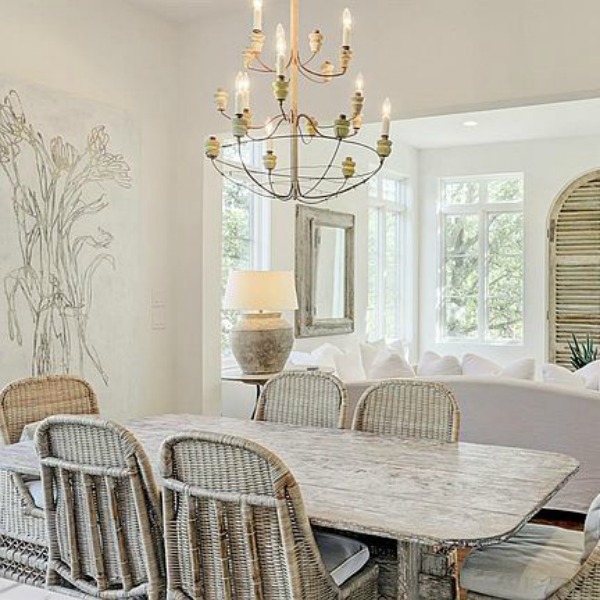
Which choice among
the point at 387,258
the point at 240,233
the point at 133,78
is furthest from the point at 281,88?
the point at 387,258

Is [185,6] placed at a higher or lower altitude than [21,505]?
higher

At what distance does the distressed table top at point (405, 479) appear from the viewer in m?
1.89

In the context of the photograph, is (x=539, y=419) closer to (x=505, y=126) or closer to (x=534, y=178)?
(x=505, y=126)

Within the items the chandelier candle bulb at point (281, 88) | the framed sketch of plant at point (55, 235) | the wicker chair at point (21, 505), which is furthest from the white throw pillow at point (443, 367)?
the chandelier candle bulb at point (281, 88)

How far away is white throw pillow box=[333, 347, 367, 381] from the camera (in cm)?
531

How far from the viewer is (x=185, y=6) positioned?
4.51 metres

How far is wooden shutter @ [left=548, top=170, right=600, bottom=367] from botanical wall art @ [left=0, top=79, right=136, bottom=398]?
5.39 meters

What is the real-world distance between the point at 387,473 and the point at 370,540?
0.24m

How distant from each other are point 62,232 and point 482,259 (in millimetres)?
5914

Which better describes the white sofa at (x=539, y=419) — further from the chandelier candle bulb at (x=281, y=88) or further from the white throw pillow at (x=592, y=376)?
the chandelier candle bulb at (x=281, y=88)

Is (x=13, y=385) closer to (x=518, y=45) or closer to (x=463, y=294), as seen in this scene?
(x=518, y=45)

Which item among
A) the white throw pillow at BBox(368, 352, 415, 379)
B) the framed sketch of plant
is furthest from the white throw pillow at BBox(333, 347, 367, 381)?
the framed sketch of plant

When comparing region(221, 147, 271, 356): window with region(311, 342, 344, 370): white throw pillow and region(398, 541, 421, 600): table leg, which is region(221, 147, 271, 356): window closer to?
region(311, 342, 344, 370): white throw pillow

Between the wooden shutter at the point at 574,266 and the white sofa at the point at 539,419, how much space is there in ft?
13.4
